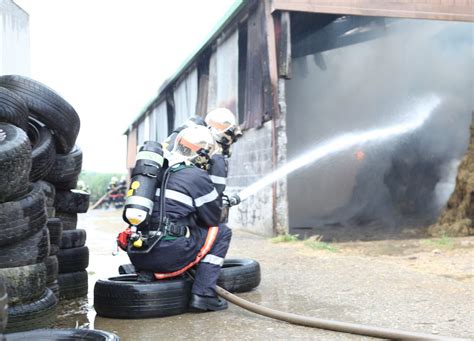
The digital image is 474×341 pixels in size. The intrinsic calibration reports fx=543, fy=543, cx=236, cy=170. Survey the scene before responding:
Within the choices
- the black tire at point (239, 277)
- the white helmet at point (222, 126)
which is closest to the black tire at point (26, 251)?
the black tire at point (239, 277)

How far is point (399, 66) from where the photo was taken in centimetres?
1330

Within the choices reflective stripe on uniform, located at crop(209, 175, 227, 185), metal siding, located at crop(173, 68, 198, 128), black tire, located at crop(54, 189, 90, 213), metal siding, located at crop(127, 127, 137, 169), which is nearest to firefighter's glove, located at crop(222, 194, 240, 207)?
reflective stripe on uniform, located at crop(209, 175, 227, 185)

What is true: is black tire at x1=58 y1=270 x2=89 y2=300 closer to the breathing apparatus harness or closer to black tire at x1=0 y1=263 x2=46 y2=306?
the breathing apparatus harness

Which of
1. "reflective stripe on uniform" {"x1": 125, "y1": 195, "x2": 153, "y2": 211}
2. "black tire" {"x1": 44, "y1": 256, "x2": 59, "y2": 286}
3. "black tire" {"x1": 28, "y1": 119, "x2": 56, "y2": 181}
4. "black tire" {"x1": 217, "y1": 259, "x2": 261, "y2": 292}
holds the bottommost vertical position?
"black tire" {"x1": 217, "y1": 259, "x2": 261, "y2": 292}

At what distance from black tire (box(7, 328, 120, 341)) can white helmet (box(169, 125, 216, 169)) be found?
160 cm

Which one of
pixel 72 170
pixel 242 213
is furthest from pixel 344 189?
pixel 72 170

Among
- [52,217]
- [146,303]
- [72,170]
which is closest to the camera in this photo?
[146,303]

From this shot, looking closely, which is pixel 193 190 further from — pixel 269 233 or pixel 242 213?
pixel 242 213

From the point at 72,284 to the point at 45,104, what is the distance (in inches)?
62.5

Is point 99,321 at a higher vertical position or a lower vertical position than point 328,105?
lower

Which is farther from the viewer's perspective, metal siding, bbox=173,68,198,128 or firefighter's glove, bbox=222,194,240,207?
metal siding, bbox=173,68,198,128

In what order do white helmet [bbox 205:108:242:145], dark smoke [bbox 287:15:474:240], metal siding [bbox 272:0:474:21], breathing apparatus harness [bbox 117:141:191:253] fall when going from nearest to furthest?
breathing apparatus harness [bbox 117:141:191:253] < white helmet [bbox 205:108:242:145] < metal siding [bbox 272:0:474:21] < dark smoke [bbox 287:15:474:240]

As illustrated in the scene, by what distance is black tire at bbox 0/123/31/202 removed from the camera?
128 inches

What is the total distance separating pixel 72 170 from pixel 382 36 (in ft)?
31.8
